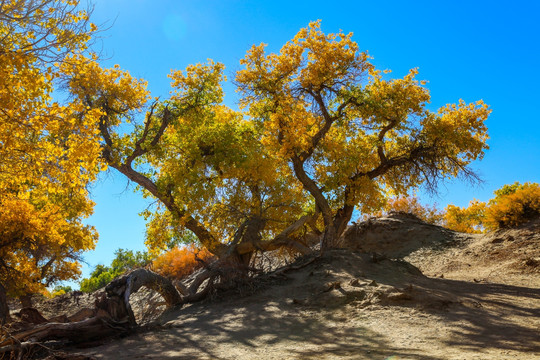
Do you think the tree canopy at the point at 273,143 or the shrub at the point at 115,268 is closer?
the tree canopy at the point at 273,143

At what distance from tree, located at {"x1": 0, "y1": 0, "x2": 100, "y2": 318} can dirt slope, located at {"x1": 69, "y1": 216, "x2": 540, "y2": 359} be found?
473 cm

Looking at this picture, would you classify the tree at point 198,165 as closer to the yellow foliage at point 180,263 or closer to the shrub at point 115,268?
the yellow foliage at point 180,263

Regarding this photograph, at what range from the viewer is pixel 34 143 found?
10.6 m

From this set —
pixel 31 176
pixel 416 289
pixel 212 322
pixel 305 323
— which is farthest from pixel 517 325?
pixel 31 176

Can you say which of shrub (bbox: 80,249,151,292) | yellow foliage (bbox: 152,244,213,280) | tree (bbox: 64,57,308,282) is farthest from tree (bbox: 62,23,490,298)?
shrub (bbox: 80,249,151,292)

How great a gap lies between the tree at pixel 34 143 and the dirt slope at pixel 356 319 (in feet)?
15.5

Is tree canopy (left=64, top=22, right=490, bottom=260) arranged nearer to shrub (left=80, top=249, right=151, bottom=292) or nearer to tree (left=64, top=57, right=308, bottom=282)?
tree (left=64, top=57, right=308, bottom=282)

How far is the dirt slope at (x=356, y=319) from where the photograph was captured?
21.8ft

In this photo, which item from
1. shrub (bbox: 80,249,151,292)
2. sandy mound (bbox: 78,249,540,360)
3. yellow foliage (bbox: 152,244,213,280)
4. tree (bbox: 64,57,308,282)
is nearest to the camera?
sandy mound (bbox: 78,249,540,360)

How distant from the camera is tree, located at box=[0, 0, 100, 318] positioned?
8.20 m

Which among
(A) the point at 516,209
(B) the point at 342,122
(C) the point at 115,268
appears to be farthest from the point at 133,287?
(C) the point at 115,268

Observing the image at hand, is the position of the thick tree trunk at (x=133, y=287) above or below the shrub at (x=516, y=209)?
below

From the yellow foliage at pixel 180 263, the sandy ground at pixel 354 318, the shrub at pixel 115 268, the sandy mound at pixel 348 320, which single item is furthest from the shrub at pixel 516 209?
the shrub at pixel 115 268

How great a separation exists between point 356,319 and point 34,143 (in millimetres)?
8584
